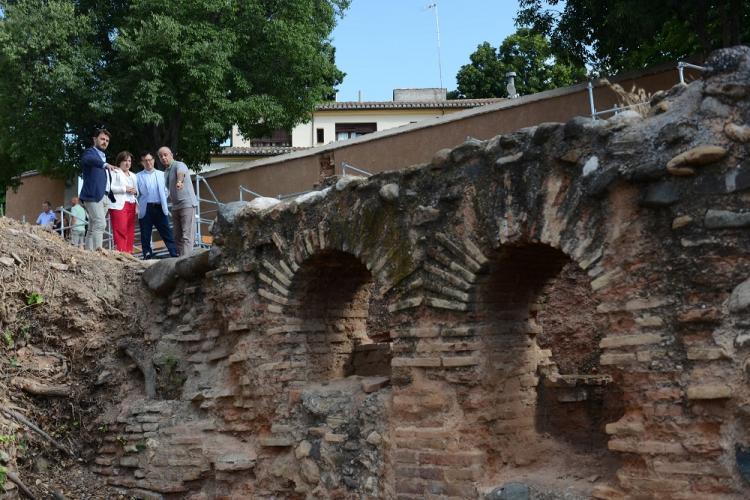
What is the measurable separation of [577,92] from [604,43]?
2207mm

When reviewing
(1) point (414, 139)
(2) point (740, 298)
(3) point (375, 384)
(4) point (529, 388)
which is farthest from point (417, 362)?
(1) point (414, 139)

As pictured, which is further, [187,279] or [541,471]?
[187,279]

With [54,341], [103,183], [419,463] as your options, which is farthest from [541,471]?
[103,183]

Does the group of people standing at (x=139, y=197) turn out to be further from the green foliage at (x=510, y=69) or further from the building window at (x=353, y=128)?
→ the building window at (x=353, y=128)

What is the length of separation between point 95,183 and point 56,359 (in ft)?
6.66

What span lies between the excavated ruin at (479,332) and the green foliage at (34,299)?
0.75 m

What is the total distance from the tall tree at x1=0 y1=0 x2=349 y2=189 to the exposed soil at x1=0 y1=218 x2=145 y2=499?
9.01m

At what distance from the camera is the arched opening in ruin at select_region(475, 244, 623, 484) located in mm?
5156

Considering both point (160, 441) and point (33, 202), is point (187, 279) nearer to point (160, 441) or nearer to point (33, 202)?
point (160, 441)

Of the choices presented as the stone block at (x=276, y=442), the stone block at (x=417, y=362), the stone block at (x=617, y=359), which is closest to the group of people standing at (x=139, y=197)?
the stone block at (x=276, y=442)

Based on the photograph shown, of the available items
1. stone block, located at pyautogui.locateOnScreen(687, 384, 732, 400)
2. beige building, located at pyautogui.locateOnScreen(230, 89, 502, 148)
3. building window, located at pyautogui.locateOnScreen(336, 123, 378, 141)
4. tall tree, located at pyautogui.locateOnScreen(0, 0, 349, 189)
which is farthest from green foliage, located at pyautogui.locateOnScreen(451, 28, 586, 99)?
stone block, located at pyautogui.locateOnScreen(687, 384, 732, 400)

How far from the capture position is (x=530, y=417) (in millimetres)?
5332

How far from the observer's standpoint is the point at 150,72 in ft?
54.2

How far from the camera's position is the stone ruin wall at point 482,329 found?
4.26 m
